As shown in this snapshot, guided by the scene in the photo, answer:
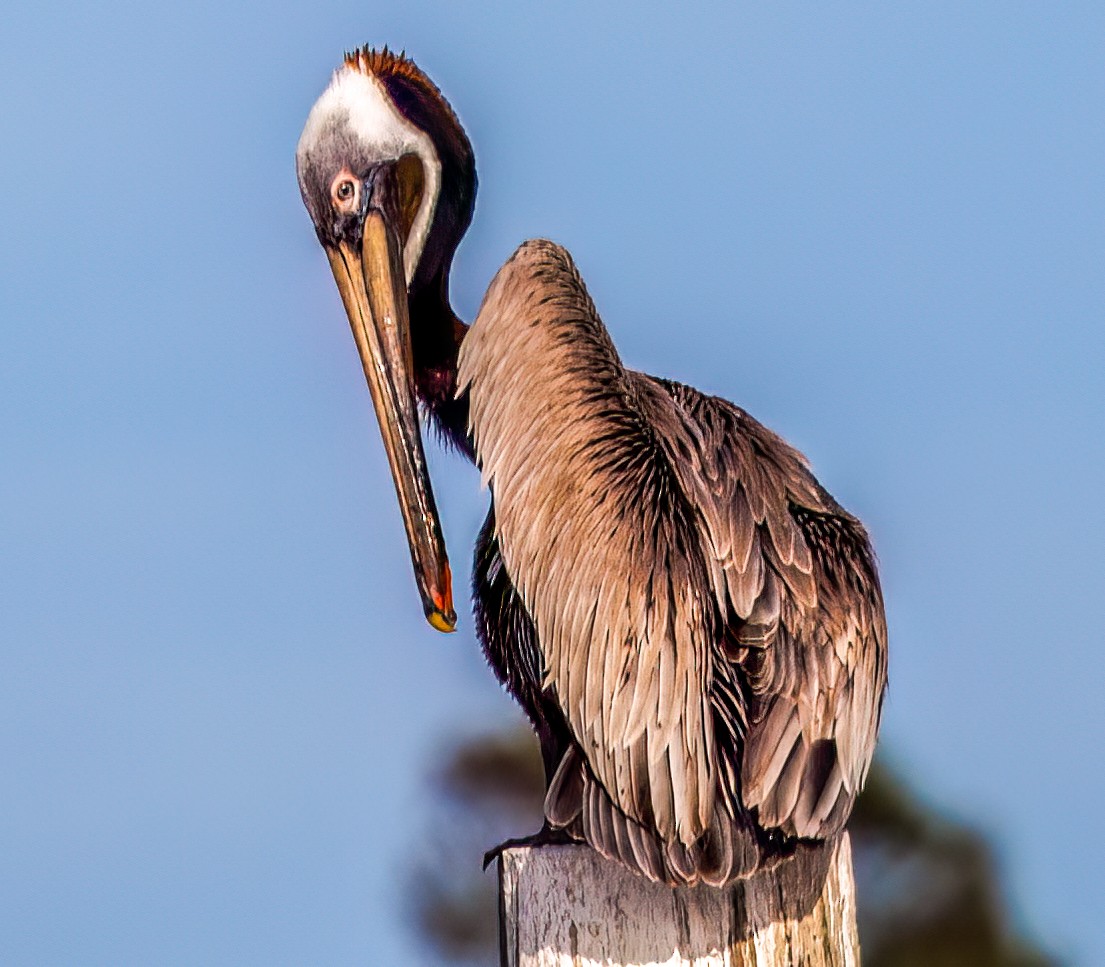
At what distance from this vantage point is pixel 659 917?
3.65 meters

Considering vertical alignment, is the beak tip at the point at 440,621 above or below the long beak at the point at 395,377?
below

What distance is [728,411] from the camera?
176 inches

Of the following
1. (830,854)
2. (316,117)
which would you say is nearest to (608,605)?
(830,854)

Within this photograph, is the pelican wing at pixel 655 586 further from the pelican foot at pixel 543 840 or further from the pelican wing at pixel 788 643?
the pelican foot at pixel 543 840

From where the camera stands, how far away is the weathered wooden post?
3609 mm

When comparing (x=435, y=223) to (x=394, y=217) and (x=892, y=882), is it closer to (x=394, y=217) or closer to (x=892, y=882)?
(x=394, y=217)

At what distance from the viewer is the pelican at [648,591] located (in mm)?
3732

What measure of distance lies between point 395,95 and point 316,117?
0.23 metres

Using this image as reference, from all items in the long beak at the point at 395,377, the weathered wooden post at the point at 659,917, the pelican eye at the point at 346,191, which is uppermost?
the pelican eye at the point at 346,191

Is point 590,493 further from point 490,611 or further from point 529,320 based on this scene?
point 490,611

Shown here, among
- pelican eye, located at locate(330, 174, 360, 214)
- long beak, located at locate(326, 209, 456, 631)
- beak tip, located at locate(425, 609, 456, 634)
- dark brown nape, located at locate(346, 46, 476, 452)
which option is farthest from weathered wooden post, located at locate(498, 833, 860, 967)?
pelican eye, located at locate(330, 174, 360, 214)

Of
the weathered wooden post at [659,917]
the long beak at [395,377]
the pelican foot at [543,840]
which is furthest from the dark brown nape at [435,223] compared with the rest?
the weathered wooden post at [659,917]

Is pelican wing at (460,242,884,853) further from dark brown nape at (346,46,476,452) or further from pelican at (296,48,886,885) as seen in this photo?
dark brown nape at (346,46,476,452)

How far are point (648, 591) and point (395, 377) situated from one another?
42.7 inches
